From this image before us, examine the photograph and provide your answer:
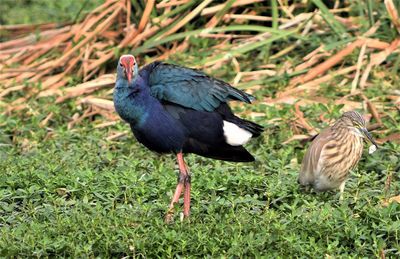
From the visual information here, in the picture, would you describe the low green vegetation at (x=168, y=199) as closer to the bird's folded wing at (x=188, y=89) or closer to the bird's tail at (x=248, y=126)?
the bird's tail at (x=248, y=126)

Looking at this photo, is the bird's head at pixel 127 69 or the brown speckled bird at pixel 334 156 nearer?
the bird's head at pixel 127 69

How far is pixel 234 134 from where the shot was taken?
6512 mm

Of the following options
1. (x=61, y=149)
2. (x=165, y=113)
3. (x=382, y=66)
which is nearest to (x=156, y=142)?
(x=165, y=113)

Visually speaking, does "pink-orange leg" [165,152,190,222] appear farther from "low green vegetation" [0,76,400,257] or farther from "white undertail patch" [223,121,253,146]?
"white undertail patch" [223,121,253,146]

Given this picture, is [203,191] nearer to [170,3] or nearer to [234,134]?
[234,134]

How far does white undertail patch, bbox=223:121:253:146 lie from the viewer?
256 inches

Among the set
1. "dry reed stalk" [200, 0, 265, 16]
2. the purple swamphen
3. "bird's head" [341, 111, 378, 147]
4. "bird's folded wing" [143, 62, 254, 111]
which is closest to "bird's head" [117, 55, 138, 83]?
the purple swamphen

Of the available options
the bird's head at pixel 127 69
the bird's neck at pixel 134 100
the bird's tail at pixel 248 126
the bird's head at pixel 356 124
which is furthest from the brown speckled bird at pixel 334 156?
the bird's head at pixel 127 69

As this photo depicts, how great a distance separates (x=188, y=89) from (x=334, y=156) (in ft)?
3.32

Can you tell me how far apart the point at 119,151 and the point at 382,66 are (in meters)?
2.51

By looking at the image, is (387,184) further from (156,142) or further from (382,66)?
(382,66)

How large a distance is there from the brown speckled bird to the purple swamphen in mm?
419

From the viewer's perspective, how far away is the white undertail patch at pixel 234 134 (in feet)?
21.4

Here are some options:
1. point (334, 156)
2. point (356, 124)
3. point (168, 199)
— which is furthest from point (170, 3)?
point (334, 156)
